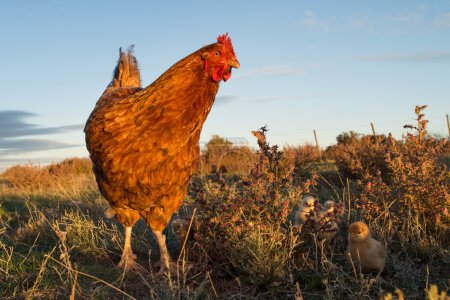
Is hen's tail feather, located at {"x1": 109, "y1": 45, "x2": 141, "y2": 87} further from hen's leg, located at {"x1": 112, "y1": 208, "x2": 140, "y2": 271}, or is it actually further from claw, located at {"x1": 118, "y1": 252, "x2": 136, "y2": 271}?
claw, located at {"x1": 118, "y1": 252, "x2": 136, "y2": 271}

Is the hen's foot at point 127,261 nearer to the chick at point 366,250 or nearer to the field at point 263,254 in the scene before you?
the field at point 263,254

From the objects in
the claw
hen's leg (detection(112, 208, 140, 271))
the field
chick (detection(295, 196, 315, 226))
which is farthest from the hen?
chick (detection(295, 196, 315, 226))

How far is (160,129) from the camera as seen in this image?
3.37 metres

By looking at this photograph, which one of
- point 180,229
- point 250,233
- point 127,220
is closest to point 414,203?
point 250,233

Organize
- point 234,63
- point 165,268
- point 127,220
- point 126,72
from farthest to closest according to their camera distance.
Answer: point 126,72, point 127,220, point 165,268, point 234,63

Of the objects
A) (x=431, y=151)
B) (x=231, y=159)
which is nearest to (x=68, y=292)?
(x=431, y=151)

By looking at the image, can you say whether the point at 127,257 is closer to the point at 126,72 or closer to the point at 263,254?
the point at 263,254

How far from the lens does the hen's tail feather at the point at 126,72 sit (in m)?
5.72

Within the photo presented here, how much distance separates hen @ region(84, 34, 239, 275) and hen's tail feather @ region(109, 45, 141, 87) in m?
2.15

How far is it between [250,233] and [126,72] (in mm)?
3344

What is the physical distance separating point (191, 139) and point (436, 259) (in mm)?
2524

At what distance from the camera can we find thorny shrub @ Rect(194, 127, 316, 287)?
3334 millimetres

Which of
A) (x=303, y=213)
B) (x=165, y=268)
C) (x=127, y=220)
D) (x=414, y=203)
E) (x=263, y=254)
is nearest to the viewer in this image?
(x=263, y=254)

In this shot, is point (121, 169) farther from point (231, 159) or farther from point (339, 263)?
point (231, 159)
